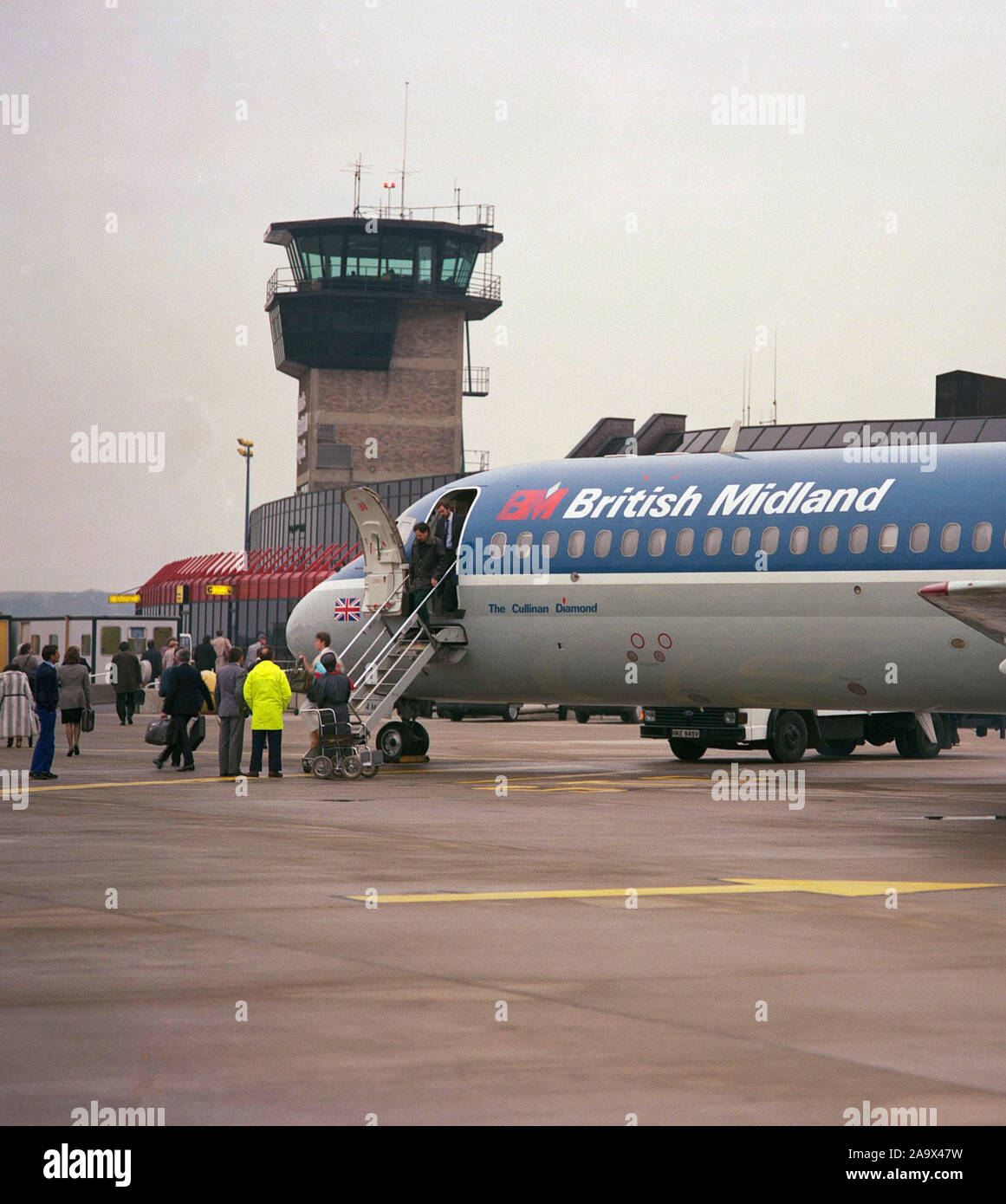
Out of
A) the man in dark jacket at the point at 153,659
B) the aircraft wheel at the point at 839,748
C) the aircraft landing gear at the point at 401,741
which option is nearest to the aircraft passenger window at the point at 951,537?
the aircraft landing gear at the point at 401,741

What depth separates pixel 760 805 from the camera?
2084 cm

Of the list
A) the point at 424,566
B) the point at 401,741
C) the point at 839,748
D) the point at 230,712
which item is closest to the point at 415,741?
the point at 401,741

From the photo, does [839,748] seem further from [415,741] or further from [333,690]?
[333,690]

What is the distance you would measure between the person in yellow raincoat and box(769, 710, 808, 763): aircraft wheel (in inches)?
335

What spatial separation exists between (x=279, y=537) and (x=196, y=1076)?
102 metres

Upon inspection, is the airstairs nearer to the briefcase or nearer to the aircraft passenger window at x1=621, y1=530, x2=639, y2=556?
the briefcase

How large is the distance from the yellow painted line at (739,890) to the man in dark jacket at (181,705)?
49.6 feet

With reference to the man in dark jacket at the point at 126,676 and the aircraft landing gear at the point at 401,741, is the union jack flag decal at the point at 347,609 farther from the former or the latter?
the man in dark jacket at the point at 126,676

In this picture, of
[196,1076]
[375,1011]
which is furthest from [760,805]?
[196,1076]

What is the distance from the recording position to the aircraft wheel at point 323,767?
2495 cm

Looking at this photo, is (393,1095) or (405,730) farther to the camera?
(405,730)

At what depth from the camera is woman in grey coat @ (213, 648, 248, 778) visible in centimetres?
2539

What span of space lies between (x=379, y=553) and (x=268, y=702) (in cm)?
443
